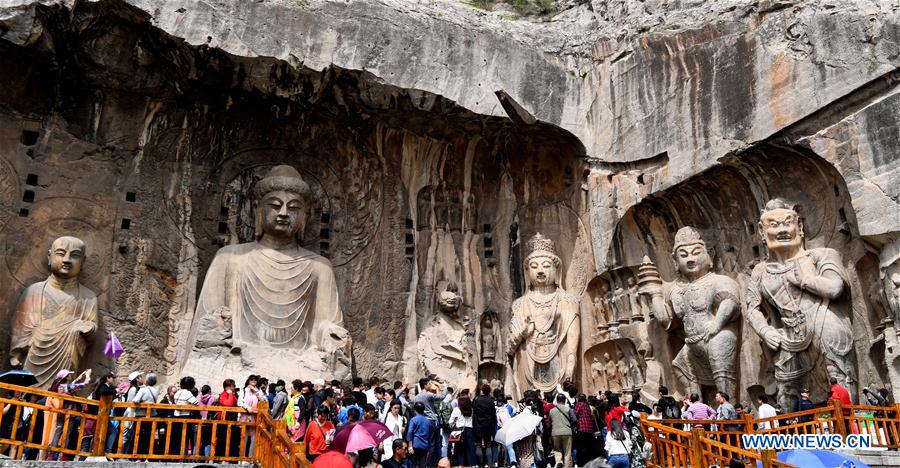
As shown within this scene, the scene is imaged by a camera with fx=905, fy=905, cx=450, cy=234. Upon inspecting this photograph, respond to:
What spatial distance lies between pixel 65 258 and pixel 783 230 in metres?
8.98

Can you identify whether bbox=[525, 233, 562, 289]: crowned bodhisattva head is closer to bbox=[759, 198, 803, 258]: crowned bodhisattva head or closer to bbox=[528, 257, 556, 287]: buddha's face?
bbox=[528, 257, 556, 287]: buddha's face

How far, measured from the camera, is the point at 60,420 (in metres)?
7.49

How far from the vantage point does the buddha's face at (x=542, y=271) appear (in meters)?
12.9

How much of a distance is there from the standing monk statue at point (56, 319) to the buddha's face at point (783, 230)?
8503mm

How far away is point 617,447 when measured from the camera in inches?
296

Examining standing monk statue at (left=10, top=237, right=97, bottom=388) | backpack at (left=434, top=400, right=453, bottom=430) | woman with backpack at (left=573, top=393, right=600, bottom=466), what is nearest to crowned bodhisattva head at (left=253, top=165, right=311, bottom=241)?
standing monk statue at (left=10, top=237, right=97, bottom=388)

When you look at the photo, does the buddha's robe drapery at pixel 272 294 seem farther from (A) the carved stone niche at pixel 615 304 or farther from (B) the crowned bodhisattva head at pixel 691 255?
(B) the crowned bodhisattva head at pixel 691 255

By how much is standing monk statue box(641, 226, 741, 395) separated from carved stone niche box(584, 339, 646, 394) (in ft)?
2.07

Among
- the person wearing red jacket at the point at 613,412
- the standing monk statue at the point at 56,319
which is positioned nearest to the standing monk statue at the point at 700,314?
the person wearing red jacket at the point at 613,412

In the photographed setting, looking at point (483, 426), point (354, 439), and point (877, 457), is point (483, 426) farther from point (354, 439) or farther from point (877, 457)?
point (877, 457)

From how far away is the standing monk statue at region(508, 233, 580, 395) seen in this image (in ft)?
40.9

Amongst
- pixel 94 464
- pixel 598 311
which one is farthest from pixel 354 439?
pixel 598 311

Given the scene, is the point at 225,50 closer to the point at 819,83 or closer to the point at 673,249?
the point at 673,249

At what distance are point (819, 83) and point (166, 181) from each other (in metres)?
8.84
